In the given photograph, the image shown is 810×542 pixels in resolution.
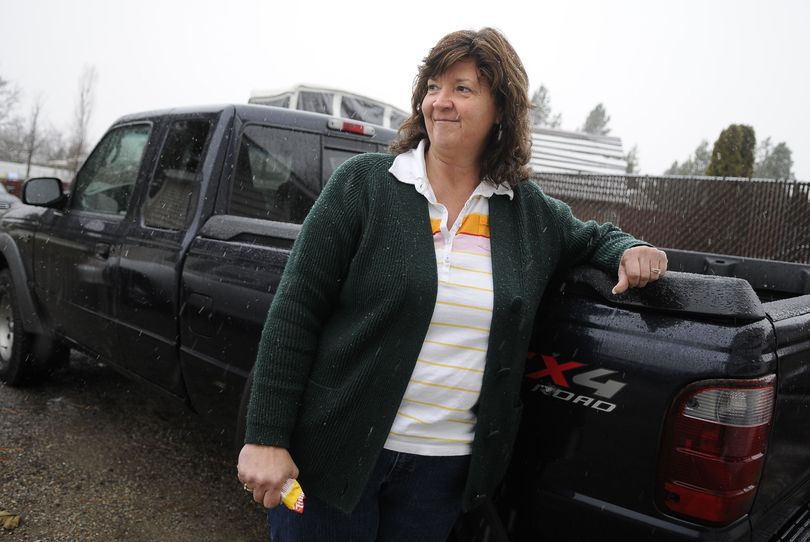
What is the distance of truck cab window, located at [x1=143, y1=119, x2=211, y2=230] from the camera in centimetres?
315

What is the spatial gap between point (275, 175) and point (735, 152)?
18796 millimetres

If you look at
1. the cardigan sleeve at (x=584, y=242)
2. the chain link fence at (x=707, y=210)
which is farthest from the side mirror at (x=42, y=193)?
the chain link fence at (x=707, y=210)

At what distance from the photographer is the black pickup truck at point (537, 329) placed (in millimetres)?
1510

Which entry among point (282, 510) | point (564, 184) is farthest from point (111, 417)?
point (564, 184)

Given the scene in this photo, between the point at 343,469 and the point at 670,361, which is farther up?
the point at 670,361

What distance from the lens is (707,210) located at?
12.2 metres

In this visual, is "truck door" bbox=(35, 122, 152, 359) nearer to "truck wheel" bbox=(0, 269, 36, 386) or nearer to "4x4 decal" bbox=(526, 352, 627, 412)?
"truck wheel" bbox=(0, 269, 36, 386)

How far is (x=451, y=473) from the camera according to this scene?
5.36ft

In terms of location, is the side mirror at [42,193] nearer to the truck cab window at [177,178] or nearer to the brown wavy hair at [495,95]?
the truck cab window at [177,178]

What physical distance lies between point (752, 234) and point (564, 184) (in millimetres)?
4293

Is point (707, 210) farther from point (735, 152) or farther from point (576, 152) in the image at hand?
point (576, 152)

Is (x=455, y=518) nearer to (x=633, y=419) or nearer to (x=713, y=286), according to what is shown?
(x=633, y=419)

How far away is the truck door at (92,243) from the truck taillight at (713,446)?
9.55ft

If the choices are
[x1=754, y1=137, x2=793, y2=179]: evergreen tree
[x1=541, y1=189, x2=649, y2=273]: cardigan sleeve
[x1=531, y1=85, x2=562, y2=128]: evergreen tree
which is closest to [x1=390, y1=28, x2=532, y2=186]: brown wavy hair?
[x1=541, y1=189, x2=649, y2=273]: cardigan sleeve
